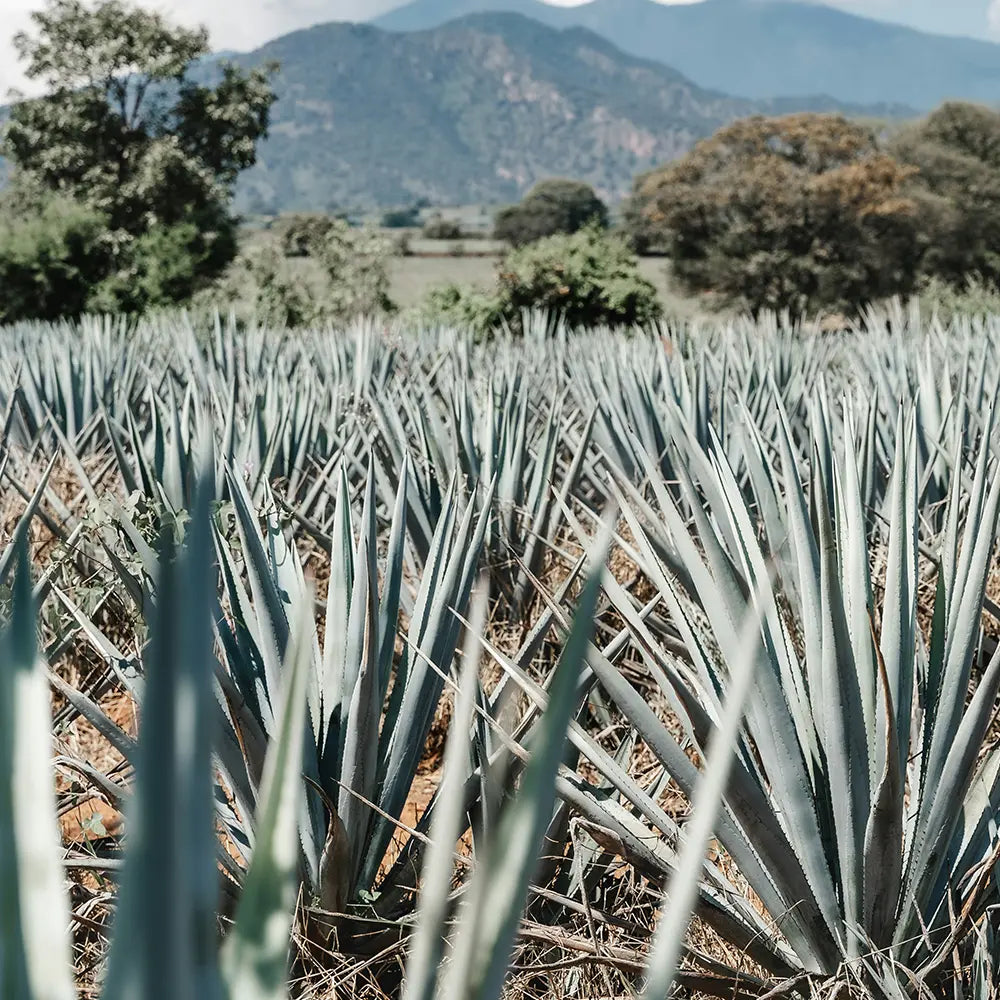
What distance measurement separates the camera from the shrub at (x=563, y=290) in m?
13.3

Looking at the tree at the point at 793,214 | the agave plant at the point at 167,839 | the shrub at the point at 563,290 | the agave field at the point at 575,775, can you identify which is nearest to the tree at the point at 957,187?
the tree at the point at 793,214

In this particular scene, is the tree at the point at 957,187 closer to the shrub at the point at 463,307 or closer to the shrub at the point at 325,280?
the shrub at the point at 463,307

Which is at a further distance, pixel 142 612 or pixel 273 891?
pixel 142 612

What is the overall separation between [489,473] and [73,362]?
9.83 feet

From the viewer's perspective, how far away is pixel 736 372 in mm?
4430

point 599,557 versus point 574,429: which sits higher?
point 599,557

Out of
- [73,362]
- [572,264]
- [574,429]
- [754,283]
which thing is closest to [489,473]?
[574,429]

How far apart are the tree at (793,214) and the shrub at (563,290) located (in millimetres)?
7485

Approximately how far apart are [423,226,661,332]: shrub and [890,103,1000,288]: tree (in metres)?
11.5

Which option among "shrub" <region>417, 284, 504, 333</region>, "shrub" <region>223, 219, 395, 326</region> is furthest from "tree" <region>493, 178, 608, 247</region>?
"shrub" <region>417, 284, 504, 333</region>

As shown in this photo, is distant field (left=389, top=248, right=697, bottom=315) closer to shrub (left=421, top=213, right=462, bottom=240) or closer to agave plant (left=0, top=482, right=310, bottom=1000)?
shrub (left=421, top=213, right=462, bottom=240)

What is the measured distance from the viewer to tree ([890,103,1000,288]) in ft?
81.8

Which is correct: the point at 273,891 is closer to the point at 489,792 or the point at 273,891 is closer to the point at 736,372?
the point at 489,792

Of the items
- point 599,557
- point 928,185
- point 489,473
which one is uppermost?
point 928,185
